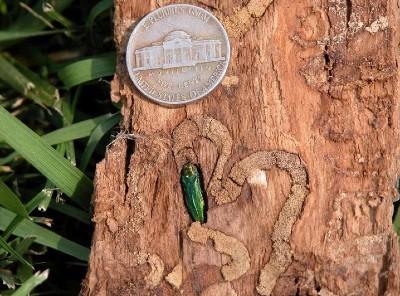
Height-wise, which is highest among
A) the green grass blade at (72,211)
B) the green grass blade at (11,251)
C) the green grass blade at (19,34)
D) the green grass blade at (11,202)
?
the green grass blade at (19,34)

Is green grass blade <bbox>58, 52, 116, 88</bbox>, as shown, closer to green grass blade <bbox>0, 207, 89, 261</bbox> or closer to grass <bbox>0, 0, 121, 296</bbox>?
grass <bbox>0, 0, 121, 296</bbox>

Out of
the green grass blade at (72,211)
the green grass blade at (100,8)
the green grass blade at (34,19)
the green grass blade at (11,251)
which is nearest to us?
the green grass blade at (11,251)

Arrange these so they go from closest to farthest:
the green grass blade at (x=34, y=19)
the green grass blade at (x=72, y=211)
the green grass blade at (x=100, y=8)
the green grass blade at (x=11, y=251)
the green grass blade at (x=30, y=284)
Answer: the green grass blade at (x=30, y=284) < the green grass blade at (x=11, y=251) < the green grass blade at (x=72, y=211) < the green grass blade at (x=100, y=8) < the green grass blade at (x=34, y=19)

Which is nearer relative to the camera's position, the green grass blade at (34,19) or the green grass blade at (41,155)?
the green grass blade at (41,155)

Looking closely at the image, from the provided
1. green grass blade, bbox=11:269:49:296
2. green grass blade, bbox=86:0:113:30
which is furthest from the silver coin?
green grass blade, bbox=11:269:49:296

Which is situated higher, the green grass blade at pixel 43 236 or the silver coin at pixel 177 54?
the silver coin at pixel 177 54

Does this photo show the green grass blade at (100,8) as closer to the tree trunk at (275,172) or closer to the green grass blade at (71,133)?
the green grass blade at (71,133)

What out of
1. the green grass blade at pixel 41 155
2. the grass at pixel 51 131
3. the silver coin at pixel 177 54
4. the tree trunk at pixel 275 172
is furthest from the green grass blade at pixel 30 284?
the silver coin at pixel 177 54
